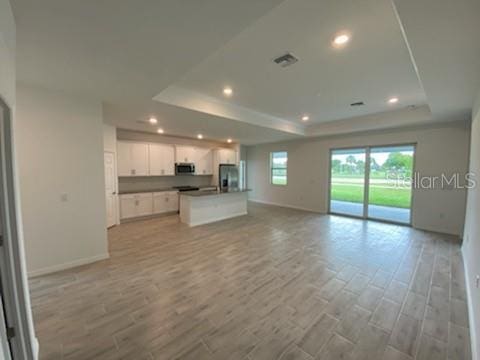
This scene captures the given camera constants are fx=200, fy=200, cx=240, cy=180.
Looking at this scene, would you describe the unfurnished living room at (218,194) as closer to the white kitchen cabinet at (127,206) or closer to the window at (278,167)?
the white kitchen cabinet at (127,206)

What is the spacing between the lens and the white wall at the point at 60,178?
279 centimetres

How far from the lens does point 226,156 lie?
27.4 ft

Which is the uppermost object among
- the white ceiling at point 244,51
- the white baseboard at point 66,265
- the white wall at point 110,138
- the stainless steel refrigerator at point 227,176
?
the white ceiling at point 244,51

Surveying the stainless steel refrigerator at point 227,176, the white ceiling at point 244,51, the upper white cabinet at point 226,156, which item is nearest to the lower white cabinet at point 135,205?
the stainless steel refrigerator at point 227,176

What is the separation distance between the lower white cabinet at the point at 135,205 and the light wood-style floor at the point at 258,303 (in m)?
1.71

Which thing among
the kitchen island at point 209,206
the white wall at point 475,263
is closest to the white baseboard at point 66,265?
the kitchen island at point 209,206

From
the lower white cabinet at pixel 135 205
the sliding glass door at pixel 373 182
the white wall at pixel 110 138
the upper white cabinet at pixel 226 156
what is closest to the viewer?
the white wall at pixel 110 138

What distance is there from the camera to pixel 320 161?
283 inches

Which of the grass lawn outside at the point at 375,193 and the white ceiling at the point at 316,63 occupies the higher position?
the white ceiling at the point at 316,63

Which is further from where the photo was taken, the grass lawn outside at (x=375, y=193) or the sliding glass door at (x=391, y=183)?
the grass lawn outside at (x=375, y=193)

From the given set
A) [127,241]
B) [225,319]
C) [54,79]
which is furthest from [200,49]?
[127,241]

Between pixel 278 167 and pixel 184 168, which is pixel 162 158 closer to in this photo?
pixel 184 168

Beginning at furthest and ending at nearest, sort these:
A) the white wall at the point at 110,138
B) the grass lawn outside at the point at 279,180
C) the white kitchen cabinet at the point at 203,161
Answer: the grass lawn outside at the point at 279,180
the white kitchen cabinet at the point at 203,161
the white wall at the point at 110,138

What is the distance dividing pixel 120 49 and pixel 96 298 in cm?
279
